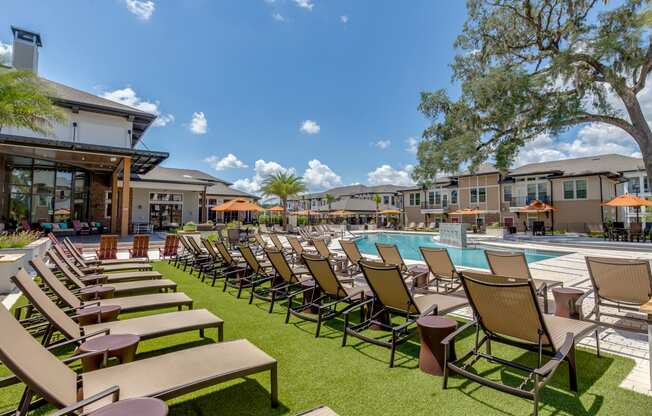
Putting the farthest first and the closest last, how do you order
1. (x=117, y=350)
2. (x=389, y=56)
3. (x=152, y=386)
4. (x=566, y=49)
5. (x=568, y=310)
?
1. (x=389, y=56)
2. (x=566, y=49)
3. (x=568, y=310)
4. (x=117, y=350)
5. (x=152, y=386)

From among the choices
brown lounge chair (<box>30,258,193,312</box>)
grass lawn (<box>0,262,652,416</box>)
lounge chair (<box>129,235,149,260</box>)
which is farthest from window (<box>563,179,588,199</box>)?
brown lounge chair (<box>30,258,193,312</box>)

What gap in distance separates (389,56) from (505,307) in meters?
21.4

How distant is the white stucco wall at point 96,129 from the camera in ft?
56.3

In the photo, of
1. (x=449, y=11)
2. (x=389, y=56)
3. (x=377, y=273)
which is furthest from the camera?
(x=389, y=56)

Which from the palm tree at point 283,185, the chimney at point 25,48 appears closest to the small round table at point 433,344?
the chimney at point 25,48

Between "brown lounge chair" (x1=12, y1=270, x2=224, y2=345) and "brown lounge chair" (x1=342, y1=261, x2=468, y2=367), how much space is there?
1.81m

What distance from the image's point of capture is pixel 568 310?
4.41m

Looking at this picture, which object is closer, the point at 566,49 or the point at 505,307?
the point at 505,307

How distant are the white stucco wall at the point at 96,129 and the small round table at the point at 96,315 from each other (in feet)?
55.9

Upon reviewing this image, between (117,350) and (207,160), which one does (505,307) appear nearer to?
(117,350)

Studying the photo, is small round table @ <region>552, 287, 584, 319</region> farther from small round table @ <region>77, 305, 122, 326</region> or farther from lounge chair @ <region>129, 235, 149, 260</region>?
lounge chair @ <region>129, 235, 149, 260</region>

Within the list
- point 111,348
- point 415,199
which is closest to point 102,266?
point 111,348

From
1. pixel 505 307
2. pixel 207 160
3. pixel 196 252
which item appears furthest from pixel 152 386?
pixel 207 160

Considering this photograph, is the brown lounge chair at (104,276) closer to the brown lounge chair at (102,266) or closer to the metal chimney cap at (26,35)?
the brown lounge chair at (102,266)
